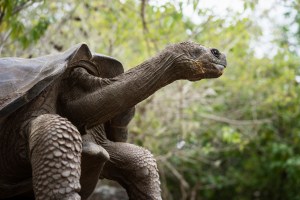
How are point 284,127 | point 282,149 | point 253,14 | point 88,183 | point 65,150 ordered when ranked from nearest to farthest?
point 65,150, point 88,183, point 253,14, point 282,149, point 284,127

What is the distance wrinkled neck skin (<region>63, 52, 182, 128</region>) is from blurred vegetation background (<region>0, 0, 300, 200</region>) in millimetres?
1230

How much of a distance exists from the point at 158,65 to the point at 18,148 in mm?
575

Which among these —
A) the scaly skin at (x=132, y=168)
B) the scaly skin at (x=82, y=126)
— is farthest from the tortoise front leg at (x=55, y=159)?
the scaly skin at (x=132, y=168)

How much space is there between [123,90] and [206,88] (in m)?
5.03

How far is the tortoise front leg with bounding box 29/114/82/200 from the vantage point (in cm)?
147

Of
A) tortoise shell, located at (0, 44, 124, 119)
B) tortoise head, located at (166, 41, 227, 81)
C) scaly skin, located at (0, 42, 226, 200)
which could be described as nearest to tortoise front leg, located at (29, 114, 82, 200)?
scaly skin, located at (0, 42, 226, 200)

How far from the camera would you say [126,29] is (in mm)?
5090

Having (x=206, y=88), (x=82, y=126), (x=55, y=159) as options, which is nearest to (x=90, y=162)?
(x=82, y=126)

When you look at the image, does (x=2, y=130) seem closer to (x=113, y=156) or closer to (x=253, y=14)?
(x=113, y=156)

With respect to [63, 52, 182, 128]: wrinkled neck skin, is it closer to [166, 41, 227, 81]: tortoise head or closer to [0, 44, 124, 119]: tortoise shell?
[166, 41, 227, 81]: tortoise head

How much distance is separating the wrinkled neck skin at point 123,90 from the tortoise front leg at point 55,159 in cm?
19

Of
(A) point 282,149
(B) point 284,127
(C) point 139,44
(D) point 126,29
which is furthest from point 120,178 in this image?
(B) point 284,127

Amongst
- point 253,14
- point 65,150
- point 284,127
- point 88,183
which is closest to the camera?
point 65,150

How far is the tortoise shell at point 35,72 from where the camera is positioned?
1631 mm
